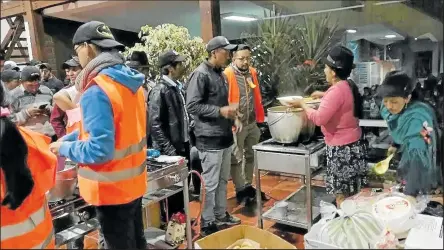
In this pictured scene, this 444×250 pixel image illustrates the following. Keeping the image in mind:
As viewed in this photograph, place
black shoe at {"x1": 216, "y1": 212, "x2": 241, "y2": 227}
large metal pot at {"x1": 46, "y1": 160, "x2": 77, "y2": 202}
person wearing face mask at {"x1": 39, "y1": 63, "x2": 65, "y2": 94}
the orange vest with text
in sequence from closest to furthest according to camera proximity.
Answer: person wearing face mask at {"x1": 39, "y1": 63, "x2": 65, "y2": 94} → large metal pot at {"x1": 46, "y1": 160, "x2": 77, "y2": 202} → black shoe at {"x1": 216, "y1": 212, "x2": 241, "y2": 227} → the orange vest with text

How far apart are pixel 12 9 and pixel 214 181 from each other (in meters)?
1.50

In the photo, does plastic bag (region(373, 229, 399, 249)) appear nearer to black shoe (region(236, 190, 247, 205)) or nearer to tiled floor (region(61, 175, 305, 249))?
tiled floor (region(61, 175, 305, 249))

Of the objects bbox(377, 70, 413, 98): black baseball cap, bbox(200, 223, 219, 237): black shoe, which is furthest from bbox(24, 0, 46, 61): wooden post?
bbox(200, 223, 219, 237): black shoe

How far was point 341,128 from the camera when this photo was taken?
1771 mm

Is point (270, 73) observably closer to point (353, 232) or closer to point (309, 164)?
point (309, 164)

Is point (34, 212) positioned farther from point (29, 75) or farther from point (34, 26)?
point (29, 75)

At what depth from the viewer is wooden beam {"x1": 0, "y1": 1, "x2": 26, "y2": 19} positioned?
924 mm

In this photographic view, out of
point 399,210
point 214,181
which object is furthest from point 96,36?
point 214,181

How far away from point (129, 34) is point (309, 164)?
1.19 m

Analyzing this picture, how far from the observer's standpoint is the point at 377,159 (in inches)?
48.8

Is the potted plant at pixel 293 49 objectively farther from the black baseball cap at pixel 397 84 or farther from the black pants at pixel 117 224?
the black pants at pixel 117 224

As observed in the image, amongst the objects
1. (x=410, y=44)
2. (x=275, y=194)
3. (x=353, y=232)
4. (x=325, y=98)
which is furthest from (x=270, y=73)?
(x=275, y=194)

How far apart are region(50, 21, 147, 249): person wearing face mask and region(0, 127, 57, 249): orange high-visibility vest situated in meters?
0.14

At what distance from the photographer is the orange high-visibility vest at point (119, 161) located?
3.89 ft
